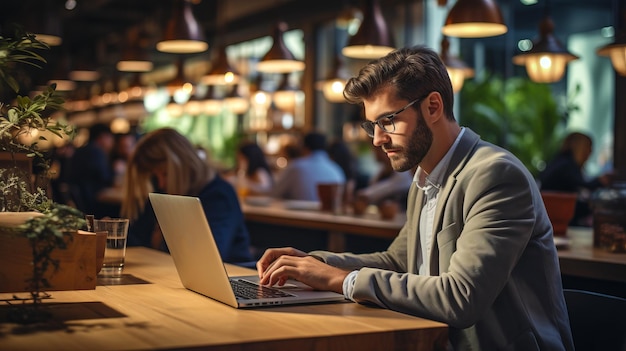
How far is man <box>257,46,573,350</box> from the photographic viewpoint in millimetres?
2176

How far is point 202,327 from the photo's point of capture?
6.24 feet

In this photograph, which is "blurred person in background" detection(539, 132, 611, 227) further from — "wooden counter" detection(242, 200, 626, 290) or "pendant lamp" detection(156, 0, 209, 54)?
"pendant lamp" detection(156, 0, 209, 54)

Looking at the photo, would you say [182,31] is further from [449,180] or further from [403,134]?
[449,180]

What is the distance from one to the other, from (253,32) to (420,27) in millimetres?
3750

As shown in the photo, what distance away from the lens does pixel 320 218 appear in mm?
5941

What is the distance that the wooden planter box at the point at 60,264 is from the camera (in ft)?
6.93

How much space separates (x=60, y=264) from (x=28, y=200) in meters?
0.35

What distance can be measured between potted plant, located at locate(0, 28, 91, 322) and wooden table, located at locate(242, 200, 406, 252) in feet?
9.50

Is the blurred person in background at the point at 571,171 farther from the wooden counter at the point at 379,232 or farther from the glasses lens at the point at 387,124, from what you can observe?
the glasses lens at the point at 387,124

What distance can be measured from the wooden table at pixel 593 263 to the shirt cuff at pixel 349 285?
1638mm

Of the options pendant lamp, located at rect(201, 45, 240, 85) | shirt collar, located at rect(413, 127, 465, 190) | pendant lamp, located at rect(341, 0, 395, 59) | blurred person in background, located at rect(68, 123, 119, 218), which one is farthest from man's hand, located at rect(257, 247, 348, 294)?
blurred person in background, located at rect(68, 123, 119, 218)

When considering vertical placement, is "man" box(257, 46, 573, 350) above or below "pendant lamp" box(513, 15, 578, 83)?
below

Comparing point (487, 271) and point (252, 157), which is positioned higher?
point (252, 157)

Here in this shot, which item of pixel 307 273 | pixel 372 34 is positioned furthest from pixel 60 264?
pixel 372 34
